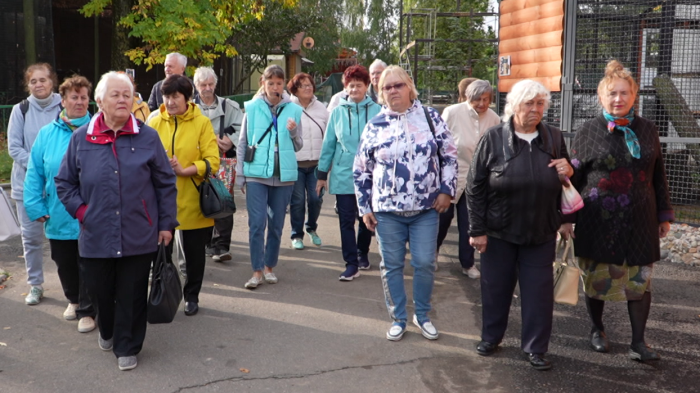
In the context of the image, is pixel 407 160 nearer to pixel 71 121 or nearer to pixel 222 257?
pixel 71 121

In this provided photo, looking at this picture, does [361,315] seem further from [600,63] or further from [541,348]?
[600,63]

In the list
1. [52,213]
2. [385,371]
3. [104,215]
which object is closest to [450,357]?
[385,371]

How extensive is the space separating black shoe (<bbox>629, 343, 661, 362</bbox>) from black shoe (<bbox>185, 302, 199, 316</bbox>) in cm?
317

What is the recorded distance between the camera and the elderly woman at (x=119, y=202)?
4363 millimetres

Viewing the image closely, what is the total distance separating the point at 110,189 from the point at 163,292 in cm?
79

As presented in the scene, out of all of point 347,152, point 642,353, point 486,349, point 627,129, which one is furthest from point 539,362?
point 347,152

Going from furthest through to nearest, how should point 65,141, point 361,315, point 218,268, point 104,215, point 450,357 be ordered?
point 218,268 < point 361,315 < point 65,141 < point 450,357 < point 104,215

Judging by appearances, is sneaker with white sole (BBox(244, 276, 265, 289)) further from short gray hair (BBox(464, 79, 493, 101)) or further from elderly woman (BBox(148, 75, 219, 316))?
short gray hair (BBox(464, 79, 493, 101))

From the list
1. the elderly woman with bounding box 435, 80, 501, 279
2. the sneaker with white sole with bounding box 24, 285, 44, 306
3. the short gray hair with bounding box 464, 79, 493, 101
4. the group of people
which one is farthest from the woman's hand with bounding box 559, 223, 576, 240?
the sneaker with white sole with bounding box 24, 285, 44, 306

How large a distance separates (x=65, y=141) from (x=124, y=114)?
960 mm

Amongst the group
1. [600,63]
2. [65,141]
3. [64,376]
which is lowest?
[64,376]

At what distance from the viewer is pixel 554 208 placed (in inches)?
177

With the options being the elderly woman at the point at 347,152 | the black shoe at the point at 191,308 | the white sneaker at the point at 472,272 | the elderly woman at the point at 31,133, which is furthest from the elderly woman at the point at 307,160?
the elderly woman at the point at 31,133

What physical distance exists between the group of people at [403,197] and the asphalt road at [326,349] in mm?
165
